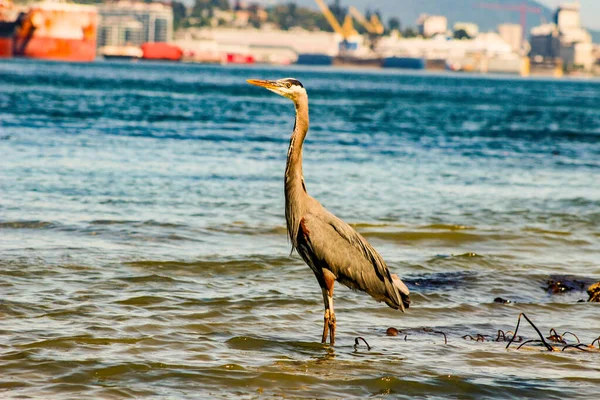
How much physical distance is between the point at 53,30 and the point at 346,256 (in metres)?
113

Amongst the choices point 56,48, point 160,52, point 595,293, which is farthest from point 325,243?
point 160,52

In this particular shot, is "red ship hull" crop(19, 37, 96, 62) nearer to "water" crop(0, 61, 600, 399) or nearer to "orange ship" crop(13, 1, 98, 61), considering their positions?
"orange ship" crop(13, 1, 98, 61)

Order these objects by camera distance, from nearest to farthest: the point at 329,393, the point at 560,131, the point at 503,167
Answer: the point at 329,393
the point at 503,167
the point at 560,131

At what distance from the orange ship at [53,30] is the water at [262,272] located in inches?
3650

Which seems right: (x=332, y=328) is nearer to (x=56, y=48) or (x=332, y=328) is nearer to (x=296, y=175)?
(x=296, y=175)

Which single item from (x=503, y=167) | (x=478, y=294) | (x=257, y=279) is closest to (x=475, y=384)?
(x=478, y=294)

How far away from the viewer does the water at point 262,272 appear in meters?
6.42

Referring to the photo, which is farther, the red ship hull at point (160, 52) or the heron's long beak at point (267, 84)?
the red ship hull at point (160, 52)

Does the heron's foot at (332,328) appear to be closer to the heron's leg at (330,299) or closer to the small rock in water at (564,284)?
the heron's leg at (330,299)

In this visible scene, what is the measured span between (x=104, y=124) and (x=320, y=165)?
39.3 feet

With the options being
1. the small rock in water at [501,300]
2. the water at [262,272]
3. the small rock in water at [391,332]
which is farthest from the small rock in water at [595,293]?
the small rock in water at [391,332]

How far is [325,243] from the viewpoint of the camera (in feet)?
22.8

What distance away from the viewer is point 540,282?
9711mm

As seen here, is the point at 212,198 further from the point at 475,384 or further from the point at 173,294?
the point at 475,384
